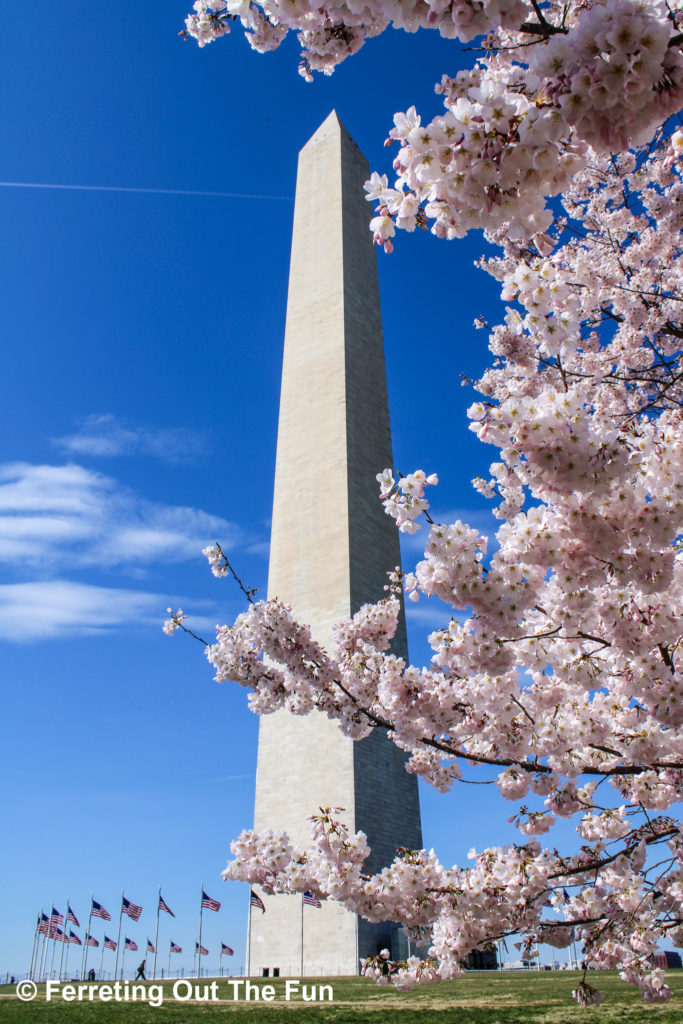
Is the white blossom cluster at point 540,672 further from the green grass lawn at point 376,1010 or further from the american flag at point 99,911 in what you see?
the american flag at point 99,911

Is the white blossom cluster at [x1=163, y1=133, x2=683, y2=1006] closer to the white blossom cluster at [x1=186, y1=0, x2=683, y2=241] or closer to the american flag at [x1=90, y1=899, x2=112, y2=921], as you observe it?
the white blossom cluster at [x1=186, y1=0, x2=683, y2=241]

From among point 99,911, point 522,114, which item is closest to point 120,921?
point 99,911

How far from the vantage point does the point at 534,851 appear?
6.06 meters

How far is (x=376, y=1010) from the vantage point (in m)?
10.7

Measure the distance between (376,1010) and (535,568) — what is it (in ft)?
31.3

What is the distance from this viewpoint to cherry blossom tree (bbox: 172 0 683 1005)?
232 cm

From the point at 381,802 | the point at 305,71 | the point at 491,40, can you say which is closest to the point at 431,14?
the point at 305,71

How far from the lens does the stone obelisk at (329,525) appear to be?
56.8 feet

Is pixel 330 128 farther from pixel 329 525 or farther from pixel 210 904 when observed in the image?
pixel 210 904

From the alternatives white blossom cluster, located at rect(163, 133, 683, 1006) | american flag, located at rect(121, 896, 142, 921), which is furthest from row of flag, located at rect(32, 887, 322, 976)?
white blossom cluster, located at rect(163, 133, 683, 1006)

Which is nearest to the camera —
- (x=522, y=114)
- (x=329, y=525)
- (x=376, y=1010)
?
(x=522, y=114)

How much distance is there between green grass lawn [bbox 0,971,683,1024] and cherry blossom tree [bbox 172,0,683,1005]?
383 cm

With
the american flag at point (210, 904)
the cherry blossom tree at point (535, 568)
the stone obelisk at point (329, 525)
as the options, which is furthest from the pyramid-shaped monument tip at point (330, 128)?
the american flag at point (210, 904)

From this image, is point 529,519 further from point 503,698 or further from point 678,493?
point 503,698
